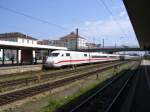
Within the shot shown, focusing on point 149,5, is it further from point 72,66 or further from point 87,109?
point 72,66

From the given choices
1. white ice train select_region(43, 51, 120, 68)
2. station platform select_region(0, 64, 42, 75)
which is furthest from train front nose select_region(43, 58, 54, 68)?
station platform select_region(0, 64, 42, 75)

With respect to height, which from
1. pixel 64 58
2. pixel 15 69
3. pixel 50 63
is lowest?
pixel 15 69

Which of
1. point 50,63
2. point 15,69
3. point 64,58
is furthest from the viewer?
point 64,58

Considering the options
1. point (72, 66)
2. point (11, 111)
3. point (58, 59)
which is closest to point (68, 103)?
point (11, 111)

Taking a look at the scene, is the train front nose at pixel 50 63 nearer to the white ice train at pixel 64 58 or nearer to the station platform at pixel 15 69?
the white ice train at pixel 64 58

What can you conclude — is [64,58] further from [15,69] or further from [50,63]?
[15,69]

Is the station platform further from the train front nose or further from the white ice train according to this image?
the white ice train

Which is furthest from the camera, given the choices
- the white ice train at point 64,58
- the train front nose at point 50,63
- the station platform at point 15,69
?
Answer: the white ice train at point 64,58

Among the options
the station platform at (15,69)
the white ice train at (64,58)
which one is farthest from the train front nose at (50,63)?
the station platform at (15,69)

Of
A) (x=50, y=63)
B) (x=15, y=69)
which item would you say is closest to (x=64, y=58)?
(x=50, y=63)

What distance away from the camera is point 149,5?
18.5m

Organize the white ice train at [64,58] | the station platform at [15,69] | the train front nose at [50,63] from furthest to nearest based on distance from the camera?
1. the white ice train at [64,58]
2. the train front nose at [50,63]
3. the station platform at [15,69]

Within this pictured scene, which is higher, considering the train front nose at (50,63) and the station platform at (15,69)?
the train front nose at (50,63)

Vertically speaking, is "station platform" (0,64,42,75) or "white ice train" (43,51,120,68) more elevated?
"white ice train" (43,51,120,68)
